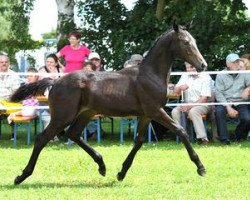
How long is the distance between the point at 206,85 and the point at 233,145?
1.30m

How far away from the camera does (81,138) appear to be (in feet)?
26.8

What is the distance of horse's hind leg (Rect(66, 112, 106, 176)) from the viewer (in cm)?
803

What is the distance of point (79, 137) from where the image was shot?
26.7 ft

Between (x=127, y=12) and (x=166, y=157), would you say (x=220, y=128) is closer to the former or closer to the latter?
(x=166, y=157)

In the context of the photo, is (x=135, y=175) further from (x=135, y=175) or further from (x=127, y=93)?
(x=127, y=93)

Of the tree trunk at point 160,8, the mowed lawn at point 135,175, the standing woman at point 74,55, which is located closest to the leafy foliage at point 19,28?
the tree trunk at point 160,8

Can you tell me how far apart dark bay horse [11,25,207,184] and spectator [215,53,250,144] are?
14.8 feet

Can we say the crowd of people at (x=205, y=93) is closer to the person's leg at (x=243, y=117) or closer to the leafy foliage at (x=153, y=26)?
the person's leg at (x=243, y=117)

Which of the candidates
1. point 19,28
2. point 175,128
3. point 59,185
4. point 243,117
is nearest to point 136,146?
point 175,128

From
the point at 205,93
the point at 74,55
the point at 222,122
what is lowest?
the point at 222,122

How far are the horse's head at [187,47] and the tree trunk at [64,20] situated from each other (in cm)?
859

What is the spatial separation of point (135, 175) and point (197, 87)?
4.42 metres

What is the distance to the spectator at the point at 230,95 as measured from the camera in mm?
12273

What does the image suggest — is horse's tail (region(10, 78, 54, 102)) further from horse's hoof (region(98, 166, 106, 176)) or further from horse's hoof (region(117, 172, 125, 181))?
horse's hoof (region(117, 172, 125, 181))
